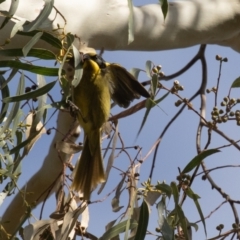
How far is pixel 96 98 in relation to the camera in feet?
5.63

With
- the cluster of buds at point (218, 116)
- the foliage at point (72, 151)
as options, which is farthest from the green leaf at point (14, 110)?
the cluster of buds at point (218, 116)

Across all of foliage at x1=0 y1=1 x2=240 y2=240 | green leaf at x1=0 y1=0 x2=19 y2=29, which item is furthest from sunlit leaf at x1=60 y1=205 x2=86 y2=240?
green leaf at x1=0 y1=0 x2=19 y2=29

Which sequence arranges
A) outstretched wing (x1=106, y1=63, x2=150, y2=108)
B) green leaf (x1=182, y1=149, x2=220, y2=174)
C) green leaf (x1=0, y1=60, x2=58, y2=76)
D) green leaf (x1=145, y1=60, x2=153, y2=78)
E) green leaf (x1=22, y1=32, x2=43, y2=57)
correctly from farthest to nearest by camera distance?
outstretched wing (x1=106, y1=63, x2=150, y2=108) → green leaf (x1=145, y1=60, x2=153, y2=78) → green leaf (x1=182, y1=149, x2=220, y2=174) → green leaf (x1=0, y1=60, x2=58, y2=76) → green leaf (x1=22, y1=32, x2=43, y2=57)

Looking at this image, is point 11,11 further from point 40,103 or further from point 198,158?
point 198,158

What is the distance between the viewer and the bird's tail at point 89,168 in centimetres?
165

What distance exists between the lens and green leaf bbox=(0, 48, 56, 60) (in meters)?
1.20

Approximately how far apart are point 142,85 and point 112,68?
146 mm

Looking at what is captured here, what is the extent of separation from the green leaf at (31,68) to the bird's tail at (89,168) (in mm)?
439

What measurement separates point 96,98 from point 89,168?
211 millimetres

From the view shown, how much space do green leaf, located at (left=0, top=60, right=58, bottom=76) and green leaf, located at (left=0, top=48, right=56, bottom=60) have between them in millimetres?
24

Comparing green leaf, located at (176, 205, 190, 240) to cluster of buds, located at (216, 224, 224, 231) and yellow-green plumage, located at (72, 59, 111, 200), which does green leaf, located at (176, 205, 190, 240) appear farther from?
yellow-green plumage, located at (72, 59, 111, 200)

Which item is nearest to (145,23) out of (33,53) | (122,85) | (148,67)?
(148,67)

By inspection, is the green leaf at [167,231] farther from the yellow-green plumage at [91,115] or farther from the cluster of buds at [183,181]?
the yellow-green plumage at [91,115]

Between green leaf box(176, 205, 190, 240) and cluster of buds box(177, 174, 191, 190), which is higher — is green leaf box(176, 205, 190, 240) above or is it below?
below
